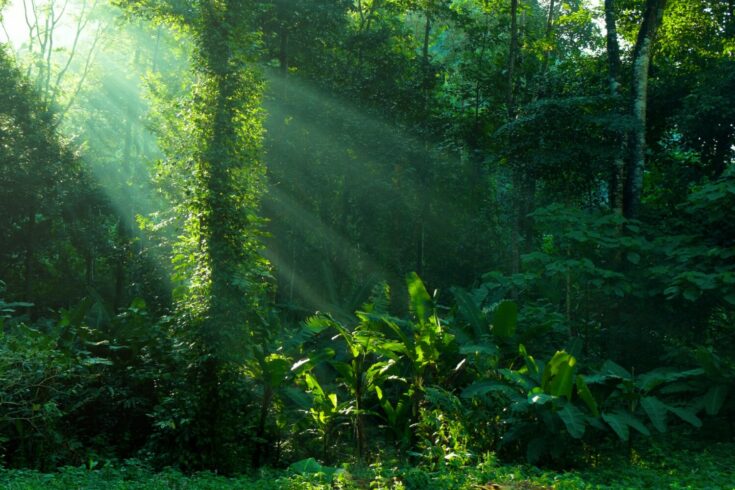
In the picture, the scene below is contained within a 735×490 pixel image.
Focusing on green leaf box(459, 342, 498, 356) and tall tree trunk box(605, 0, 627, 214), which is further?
tall tree trunk box(605, 0, 627, 214)

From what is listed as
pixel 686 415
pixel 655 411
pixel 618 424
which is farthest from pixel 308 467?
pixel 686 415

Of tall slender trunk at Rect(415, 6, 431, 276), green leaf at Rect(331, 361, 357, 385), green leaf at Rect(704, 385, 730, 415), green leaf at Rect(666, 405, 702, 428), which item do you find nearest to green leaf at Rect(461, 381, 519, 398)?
green leaf at Rect(331, 361, 357, 385)

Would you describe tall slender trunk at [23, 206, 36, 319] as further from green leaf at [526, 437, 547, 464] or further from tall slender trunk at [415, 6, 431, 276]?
green leaf at [526, 437, 547, 464]

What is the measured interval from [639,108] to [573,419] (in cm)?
941

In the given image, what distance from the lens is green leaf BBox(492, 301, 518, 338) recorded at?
→ 10594 mm

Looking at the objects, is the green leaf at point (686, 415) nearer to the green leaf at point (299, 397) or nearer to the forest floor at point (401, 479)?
the forest floor at point (401, 479)

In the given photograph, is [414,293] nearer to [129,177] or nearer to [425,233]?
[425,233]

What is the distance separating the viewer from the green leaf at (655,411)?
916cm

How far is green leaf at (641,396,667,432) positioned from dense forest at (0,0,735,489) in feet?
0.12

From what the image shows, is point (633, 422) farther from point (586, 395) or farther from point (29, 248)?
point (29, 248)

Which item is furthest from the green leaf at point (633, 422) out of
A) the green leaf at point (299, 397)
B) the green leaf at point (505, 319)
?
the green leaf at point (299, 397)

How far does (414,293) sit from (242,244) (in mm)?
2714

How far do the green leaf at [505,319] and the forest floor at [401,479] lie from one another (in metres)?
2.46

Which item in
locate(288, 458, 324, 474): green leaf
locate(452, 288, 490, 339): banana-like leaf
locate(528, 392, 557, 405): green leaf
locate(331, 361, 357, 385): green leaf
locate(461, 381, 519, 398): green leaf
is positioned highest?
locate(452, 288, 490, 339): banana-like leaf
